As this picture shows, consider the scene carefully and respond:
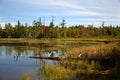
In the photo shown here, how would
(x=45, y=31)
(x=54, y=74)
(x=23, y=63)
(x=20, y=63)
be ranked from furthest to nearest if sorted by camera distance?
(x=45, y=31) → (x=20, y=63) → (x=23, y=63) → (x=54, y=74)

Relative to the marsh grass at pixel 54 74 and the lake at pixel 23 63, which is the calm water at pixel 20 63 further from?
the marsh grass at pixel 54 74

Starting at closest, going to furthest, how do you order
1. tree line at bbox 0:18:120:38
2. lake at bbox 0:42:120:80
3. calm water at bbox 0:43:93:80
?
lake at bbox 0:42:120:80, calm water at bbox 0:43:93:80, tree line at bbox 0:18:120:38

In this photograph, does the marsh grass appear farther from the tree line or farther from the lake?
the tree line

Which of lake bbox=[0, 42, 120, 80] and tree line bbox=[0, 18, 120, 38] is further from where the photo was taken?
tree line bbox=[0, 18, 120, 38]

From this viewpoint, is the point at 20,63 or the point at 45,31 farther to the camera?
the point at 45,31

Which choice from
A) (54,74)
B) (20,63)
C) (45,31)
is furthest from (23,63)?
(45,31)

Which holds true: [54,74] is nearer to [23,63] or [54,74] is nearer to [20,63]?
[23,63]

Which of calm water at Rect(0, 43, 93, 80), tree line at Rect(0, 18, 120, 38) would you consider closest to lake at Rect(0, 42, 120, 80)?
calm water at Rect(0, 43, 93, 80)

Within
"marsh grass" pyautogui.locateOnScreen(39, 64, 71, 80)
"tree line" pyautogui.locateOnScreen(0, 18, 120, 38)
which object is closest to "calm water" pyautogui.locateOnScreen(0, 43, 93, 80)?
"marsh grass" pyautogui.locateOnScreen(39, 64, 71, 80)

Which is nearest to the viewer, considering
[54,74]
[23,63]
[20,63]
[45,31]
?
[54,74]

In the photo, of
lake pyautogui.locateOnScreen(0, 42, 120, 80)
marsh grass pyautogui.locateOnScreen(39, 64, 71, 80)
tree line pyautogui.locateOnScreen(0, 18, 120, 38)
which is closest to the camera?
marsh grass pyautogui.locateOnScreen(39, 64, 71, 80)

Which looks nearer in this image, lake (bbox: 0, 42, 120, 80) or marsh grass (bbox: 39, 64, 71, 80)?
marsh grass (bbox: 39, 64, 71, 80)

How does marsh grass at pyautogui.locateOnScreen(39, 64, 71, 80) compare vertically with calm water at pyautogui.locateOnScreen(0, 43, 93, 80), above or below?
above

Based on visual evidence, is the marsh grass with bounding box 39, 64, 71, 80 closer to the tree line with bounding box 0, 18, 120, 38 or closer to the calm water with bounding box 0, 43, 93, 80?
→ the calm water with bounding box 0, 43, 93, 80
